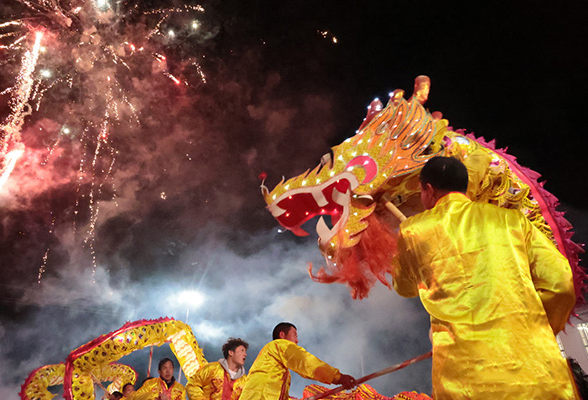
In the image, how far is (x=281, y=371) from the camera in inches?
120

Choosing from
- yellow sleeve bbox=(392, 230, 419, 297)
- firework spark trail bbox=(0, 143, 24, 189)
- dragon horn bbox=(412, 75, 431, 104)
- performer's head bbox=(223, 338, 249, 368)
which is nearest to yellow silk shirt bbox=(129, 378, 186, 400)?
performer's head bbox=(223, 338, 249, 368)

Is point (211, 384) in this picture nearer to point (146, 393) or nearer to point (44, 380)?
point (146, 393)

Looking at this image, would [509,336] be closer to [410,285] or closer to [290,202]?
[410,285]

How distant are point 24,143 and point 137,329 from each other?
5946mm

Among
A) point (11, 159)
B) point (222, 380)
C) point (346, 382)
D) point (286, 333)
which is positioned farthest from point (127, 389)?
point (11, 159)

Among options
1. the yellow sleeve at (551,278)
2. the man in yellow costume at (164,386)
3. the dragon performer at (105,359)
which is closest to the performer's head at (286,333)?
the yellow sleeve at (551,278)

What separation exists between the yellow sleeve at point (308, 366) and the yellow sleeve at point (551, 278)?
169 cm

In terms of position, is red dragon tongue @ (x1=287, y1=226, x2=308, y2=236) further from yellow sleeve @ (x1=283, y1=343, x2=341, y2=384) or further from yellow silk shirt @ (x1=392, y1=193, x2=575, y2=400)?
yellow silk shirt @ (x1=392, y1=193, x2=575, y2=400)

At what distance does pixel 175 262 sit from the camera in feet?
39.7

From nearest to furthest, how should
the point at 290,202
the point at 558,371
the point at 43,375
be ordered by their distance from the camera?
the point at 558,371, the point at 290,202, the point at 43,375

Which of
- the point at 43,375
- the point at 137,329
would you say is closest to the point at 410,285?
the point at 137,329

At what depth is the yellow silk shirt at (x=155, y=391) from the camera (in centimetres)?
489

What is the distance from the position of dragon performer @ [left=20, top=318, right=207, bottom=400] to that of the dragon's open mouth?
3961 mm

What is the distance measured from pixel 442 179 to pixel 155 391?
4825mm
